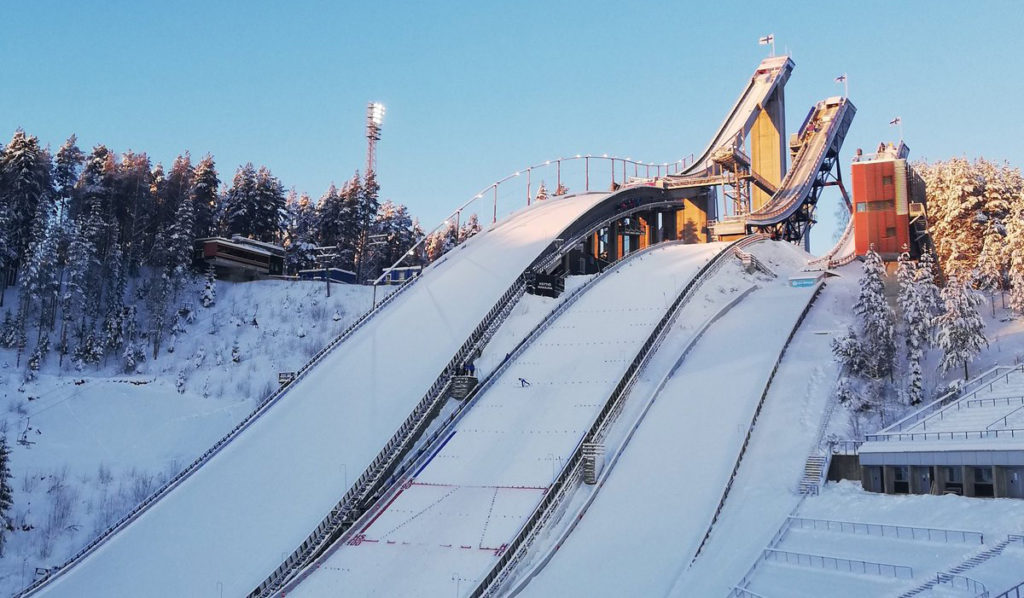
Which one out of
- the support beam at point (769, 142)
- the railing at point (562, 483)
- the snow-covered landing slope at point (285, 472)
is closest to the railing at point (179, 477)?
the snow-covered landing slope at point (285, 472)

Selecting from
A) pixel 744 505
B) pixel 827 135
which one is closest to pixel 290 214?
pixel 827 135

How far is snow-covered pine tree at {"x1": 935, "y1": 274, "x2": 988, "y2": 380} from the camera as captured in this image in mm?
21266

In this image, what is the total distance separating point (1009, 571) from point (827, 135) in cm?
4052

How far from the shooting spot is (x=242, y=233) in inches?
1998

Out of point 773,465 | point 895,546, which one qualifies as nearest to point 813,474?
point 773,465

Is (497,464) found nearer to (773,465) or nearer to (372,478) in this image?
(372,478)

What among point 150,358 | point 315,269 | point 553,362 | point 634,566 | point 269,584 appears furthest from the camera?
point 315,269

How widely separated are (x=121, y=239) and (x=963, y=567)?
135 ft

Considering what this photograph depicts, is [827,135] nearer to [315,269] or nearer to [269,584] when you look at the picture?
[315,269]

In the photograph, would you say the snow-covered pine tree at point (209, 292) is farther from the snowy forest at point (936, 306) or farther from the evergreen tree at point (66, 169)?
the snowy forest at point (936, 306)

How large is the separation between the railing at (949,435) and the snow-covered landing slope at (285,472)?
11.6 metres

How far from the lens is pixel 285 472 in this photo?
65.3 ft

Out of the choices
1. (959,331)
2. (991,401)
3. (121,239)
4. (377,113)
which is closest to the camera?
(991,401)

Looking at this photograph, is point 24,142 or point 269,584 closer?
point 269,584
